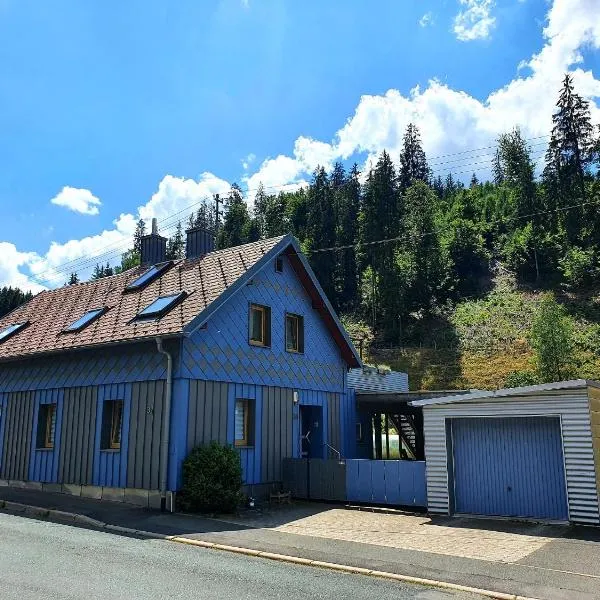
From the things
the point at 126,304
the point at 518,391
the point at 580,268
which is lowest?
the point at 518,391

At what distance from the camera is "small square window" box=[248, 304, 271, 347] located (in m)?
17.3

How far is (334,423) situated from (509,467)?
776 centimetres

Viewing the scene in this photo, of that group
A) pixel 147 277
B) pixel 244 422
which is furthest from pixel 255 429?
pixel 147 277

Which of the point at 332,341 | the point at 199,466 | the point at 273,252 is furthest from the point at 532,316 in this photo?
the point at 199,466

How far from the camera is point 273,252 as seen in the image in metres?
17.6

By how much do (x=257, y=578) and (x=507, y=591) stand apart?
10.6ft

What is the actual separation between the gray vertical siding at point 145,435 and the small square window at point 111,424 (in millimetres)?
892

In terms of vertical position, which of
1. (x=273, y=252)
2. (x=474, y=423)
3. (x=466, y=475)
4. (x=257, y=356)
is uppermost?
(x=273, y=252)

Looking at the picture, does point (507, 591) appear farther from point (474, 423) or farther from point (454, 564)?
point (474, 423)

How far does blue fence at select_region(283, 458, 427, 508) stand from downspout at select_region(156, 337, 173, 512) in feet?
13.4

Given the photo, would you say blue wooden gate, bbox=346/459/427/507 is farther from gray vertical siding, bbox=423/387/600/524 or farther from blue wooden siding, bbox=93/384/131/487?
blue wooden siding, bbox=93/384/131/487

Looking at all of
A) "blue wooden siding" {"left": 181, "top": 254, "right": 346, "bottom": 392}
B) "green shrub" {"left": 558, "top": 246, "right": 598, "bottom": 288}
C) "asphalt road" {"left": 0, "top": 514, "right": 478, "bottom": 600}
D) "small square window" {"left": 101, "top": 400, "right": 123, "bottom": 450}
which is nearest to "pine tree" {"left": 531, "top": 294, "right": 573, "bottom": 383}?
"green shrub" {"left": 558, "top": 246, "right": 598, "bottom": 288}

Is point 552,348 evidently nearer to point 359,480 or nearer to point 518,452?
point 359,480

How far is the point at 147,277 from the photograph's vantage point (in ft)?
62.7
